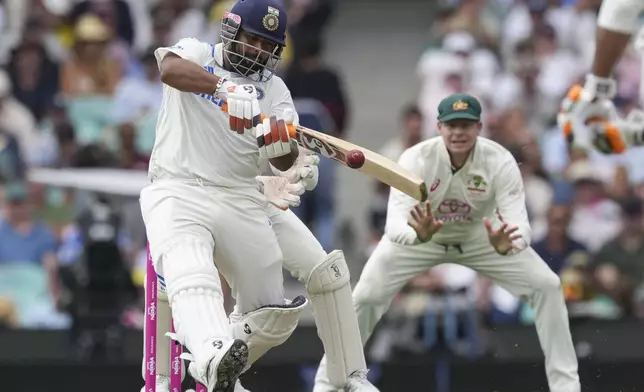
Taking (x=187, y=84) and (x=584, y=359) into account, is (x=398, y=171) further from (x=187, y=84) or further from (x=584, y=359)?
(x=584, y=359)

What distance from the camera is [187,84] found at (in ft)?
23.8

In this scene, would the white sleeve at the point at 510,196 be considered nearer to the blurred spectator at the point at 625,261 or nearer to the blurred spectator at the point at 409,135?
the blurred spectator at the point at 625,261

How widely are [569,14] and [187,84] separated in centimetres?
781

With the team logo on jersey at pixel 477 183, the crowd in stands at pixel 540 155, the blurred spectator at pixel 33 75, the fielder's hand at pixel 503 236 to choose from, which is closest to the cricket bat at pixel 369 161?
the fielder's hand at pixel 503 236

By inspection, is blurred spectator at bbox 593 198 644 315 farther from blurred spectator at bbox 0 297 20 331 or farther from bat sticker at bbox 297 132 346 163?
bat sticker at bbox 297 132 346 163

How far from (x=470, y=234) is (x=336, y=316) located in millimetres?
1463

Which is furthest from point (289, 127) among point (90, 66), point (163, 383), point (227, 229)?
point (90, 66)

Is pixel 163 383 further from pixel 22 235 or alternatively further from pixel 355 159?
pixel 22 235

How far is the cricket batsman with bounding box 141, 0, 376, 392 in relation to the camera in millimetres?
7145

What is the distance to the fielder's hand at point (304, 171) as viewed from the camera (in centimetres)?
768

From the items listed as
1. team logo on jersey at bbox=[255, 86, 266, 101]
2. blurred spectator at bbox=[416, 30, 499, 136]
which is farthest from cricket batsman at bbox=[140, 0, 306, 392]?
blurred spectator at bbox=[416, 30, 499, 136]

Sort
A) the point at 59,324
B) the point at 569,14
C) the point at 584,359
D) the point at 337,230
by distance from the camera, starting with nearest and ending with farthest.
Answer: the point at 584,359
the point at 59,324
the point at 337,230
the point at 569,14

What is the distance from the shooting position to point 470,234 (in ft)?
30.1

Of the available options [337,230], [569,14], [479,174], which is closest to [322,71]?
[337,230]
